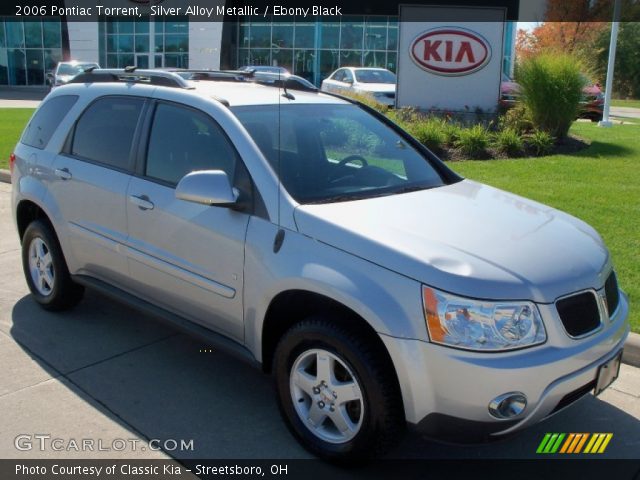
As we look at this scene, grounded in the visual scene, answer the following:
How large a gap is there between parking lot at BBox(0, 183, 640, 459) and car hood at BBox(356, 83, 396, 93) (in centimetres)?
1500

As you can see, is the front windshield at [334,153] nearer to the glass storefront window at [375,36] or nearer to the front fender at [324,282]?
the front fender at [324,282]

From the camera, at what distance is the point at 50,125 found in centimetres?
530

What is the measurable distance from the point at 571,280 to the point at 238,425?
1918mm

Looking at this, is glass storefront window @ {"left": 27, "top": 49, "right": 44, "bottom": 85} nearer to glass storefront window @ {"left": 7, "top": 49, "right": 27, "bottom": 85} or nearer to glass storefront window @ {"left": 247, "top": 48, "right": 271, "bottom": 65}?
glass storefront window @ {"left": 7, "top": 49, "right": 27, "bottom": 85}

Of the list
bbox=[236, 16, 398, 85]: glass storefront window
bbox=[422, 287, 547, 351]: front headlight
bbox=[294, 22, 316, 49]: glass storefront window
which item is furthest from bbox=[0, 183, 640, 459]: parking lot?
bbox=[294, 22, 316, 49]: glass storefront window

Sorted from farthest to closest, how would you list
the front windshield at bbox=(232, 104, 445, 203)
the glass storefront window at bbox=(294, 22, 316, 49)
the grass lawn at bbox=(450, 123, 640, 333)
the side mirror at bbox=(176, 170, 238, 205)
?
the glass storefront window at bbox=(294, 22, 316, 49)
the grass lawn at bbox=(450, 123, 640, 333)
the front windshield at bbox=(232, 104, 445, 203)
the side mirror at bbox=(176, 170, 238, 205)

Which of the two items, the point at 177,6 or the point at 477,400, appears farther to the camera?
the point at 177,6

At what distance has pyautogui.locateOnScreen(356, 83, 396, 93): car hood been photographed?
19141 millimetres

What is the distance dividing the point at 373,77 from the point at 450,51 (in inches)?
202

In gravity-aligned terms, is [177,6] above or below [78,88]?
above

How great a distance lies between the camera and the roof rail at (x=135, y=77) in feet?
14.6

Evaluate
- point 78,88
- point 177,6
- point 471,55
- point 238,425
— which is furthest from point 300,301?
point 177,6

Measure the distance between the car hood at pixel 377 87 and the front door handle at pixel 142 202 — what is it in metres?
15.4

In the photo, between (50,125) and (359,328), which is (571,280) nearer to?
(359,328)
